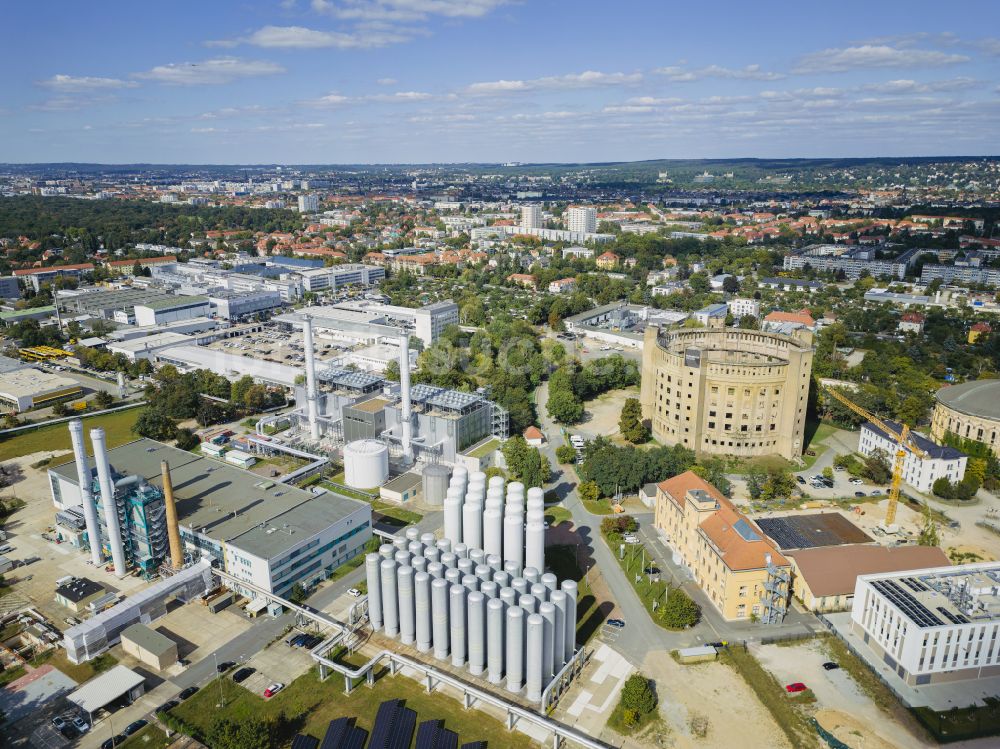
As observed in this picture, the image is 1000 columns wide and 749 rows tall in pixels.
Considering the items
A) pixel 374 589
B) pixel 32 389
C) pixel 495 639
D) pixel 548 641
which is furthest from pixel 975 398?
pixel 32 389

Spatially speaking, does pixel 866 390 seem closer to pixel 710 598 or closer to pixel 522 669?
pixel 710 598

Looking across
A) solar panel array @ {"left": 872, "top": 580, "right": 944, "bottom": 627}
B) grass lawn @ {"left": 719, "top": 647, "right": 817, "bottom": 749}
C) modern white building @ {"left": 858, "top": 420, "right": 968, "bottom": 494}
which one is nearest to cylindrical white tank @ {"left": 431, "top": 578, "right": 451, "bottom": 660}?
grass lawn @ {"left": 719, "top": 647, "right": 817, "bottom": 749}

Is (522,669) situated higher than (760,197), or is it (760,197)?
(760,197)

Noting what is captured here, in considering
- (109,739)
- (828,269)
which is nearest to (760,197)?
(828,269)

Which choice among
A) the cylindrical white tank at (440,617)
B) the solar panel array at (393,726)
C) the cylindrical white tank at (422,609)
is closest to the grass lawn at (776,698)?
the cylindrical white tank at (440,617)

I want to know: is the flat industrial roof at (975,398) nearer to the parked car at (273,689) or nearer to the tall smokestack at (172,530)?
the parked car at (273,689)

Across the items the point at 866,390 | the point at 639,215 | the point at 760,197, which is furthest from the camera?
the point at 760,197

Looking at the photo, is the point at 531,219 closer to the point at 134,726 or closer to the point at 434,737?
the point at 434,737
